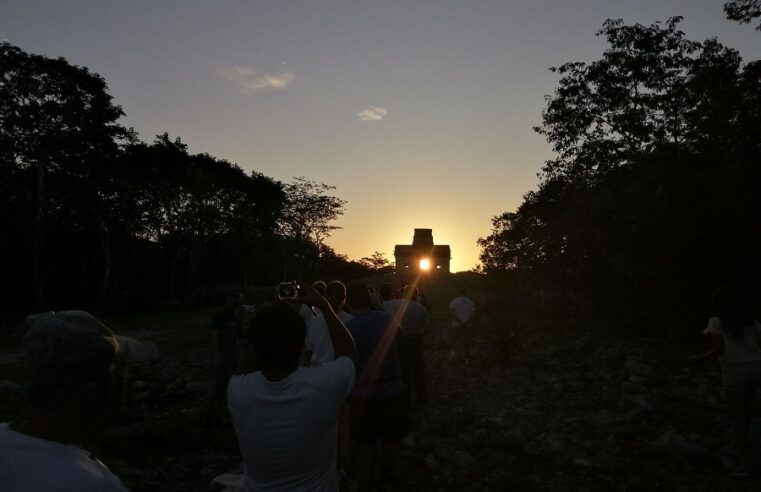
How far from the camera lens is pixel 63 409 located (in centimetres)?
132

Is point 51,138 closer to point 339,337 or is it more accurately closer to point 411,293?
point 411,293

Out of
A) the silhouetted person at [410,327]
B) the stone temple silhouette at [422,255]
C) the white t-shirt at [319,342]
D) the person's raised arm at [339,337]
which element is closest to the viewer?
the person's raised arm at [339,337]

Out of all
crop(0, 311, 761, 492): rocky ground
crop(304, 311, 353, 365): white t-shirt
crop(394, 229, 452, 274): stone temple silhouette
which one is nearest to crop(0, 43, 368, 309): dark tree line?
crop(0, 311, 761, 492): rocky ground

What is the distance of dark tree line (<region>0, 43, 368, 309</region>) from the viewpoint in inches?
846

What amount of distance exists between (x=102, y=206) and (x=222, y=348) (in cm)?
2290

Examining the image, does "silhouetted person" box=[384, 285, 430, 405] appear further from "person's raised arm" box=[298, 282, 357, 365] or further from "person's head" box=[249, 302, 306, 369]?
"person's head" box=[249, 302, 306, 369]

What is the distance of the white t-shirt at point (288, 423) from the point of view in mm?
2104

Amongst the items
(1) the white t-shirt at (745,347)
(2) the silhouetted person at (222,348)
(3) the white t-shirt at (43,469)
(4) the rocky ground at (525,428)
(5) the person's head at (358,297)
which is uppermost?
(5) the person's head at (358,297)

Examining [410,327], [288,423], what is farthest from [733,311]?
[288,423]

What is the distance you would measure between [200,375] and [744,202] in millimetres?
13377

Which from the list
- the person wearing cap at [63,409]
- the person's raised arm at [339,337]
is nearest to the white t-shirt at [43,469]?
the person wearing cap at [63,409]

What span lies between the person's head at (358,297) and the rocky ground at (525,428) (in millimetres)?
2377

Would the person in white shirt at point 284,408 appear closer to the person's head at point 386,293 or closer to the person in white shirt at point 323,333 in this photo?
the person in white shirt at point 323,333

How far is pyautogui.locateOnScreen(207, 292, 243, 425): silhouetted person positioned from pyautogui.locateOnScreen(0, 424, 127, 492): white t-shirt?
20.9 feet
